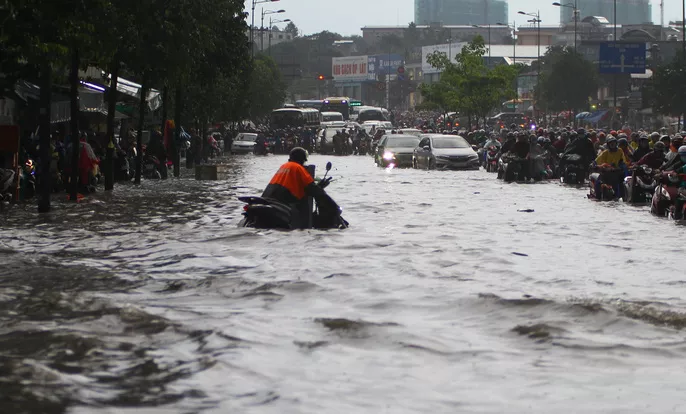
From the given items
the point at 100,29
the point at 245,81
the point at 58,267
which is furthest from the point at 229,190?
the point at 245,81

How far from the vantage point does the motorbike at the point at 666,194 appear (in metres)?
21.0

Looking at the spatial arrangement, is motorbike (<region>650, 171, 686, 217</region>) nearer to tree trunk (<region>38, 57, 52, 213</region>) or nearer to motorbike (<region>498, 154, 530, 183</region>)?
tree trunk (<region>38, 57, 52, 213</region>)

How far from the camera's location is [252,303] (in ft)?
36.1

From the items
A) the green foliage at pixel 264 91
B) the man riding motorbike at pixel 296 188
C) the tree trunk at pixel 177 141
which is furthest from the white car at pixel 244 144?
the man riding motorbike at pixel 296 188

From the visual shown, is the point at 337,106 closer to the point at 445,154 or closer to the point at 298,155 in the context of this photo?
the point at 445,154

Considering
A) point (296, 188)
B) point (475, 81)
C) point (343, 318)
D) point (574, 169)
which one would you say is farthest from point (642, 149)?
point (475, 81)

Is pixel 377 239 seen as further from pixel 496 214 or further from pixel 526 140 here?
pixel 526 140

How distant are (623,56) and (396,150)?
1222 inches

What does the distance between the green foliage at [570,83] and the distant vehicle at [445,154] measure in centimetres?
5997

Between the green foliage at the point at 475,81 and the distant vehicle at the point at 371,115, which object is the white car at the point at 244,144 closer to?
the green foliage at the point at 475,81

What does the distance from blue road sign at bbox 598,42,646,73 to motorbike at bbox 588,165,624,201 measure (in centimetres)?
5067

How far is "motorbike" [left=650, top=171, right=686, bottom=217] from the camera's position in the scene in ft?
68.7

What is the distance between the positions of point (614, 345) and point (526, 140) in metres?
27.1

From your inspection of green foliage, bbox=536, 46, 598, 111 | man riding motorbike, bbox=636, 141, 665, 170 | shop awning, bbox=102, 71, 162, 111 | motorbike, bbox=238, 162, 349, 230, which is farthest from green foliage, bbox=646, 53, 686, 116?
motorbike, bbox=238, 162, 349, 230
